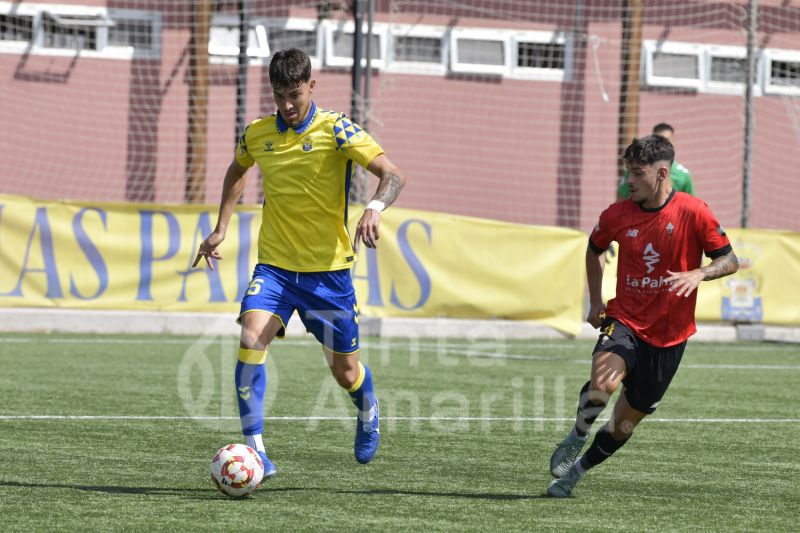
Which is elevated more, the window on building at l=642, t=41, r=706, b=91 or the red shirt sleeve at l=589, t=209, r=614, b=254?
the window on building at l=642, t=41, r=706, b=91

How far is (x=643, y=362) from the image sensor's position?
19.9 ft

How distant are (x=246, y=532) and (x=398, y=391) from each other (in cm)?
521

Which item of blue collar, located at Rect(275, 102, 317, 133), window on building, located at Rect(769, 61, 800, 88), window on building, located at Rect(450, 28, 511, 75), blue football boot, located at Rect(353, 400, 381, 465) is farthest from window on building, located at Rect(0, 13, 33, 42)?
blue football boot, located at Rect(353, 400, 381, 465)

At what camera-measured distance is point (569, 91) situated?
60.2 feet

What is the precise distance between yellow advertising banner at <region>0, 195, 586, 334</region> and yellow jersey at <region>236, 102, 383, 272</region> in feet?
25.8

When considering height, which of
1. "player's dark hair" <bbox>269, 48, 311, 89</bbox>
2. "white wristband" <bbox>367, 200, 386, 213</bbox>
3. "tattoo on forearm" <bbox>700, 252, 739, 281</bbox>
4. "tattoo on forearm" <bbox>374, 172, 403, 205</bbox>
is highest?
"player's dark hair" <bbox>269, 48, 311, 89</bbox>

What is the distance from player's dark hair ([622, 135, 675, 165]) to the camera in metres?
5.99

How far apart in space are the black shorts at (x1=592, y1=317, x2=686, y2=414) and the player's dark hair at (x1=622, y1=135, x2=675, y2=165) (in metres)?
0.74

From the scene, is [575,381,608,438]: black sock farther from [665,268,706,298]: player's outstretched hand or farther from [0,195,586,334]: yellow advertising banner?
[0,195,586,334]: yellow advertising banner

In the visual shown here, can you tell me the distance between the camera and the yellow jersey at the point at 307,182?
6.43 metres

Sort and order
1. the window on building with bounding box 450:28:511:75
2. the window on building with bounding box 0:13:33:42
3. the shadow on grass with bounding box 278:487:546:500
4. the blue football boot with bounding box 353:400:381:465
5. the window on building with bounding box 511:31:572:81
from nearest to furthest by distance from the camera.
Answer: the shadow on grass with bounding box 278:487:546:500, the blue football boot with bounding box 353:400:381:465, the window on building with bounding box 0:13:33:42, the window on building with bounding box 450:28:511:75, the window on building with bounding box 511:31:572:81

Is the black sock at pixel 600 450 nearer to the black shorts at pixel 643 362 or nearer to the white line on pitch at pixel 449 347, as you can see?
the black shorts at pixel 643 362

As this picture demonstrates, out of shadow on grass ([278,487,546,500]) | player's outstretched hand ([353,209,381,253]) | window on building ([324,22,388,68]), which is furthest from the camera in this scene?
window on building ([324,22,388,68])

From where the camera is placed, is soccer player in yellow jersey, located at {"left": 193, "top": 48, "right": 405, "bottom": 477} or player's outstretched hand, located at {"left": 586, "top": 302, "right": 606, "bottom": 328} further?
soccer player in yellow jersey, located at {"left": 193, "top": 48, "right": 405, "bottom": 477}
